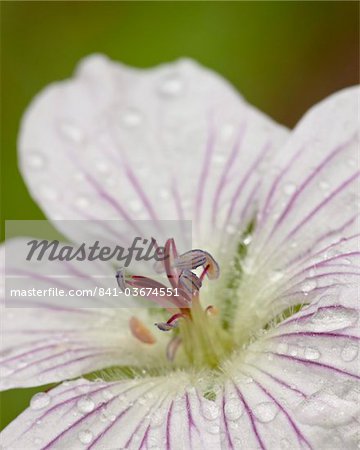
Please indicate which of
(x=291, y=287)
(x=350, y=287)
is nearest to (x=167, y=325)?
(x=291, y=287)

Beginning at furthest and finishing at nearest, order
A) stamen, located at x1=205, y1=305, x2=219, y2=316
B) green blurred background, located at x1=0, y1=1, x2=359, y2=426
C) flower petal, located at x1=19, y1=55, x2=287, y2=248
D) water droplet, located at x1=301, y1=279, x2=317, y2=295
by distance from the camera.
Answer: green blurred background, located at x1=0, y1=1, x2=359, y2=426 < flower petal, located at x1=19, y1=55, x2=287, y2=248 < stamen, located at x1=205, y1=305, x2=219, y2=316 < water droplet, located at x1=301, y1=279, x2=317, y2=295

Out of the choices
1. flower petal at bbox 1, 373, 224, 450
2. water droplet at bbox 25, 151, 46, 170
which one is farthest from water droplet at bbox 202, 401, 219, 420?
water droplet at bbox 25, 151, 46, 170

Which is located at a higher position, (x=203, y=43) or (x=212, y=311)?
(x=203, y=43)

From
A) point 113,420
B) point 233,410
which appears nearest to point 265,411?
point 233,410

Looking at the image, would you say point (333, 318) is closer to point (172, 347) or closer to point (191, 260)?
point (191, 260)

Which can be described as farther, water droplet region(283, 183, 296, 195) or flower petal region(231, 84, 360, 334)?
water droplet region(283, 183, 296, 195)

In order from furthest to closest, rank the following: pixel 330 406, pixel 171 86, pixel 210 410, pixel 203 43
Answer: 1. pixel 203 43
2. pixel 171 86
3. pixel 210 410
4. pixel 330 406

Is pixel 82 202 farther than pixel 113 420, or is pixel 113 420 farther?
pixel 82 202

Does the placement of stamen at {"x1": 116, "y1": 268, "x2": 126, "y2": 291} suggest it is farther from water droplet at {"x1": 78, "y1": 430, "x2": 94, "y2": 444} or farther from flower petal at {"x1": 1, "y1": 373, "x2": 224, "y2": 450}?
water droplet at {"x1": 78, "y1": 430, "x2": 94, "y2": 444}
